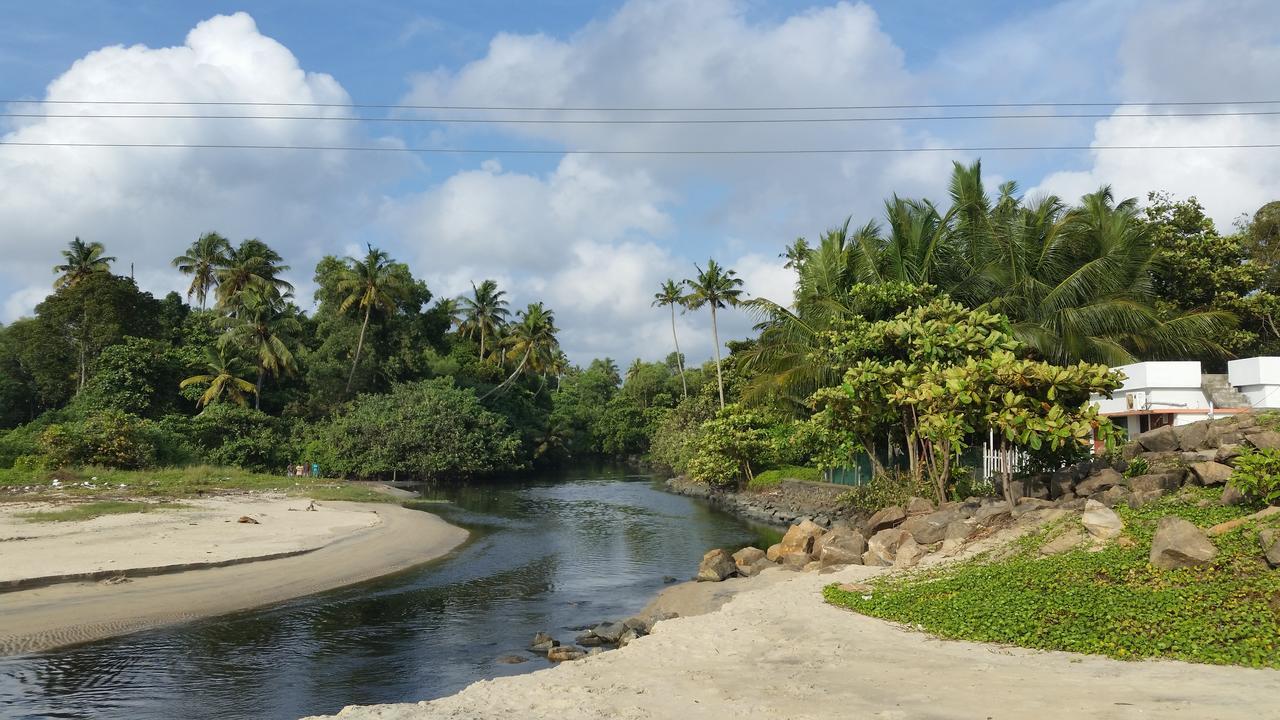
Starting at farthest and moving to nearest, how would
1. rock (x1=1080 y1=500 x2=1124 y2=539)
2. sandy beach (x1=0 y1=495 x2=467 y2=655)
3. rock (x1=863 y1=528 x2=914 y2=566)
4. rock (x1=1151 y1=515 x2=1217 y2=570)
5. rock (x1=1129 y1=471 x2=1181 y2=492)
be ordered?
rock (x1=863 y1=528 x2=914 y2=566) < rock (x1=1129 y1=471 x2=1181 y2=492) < sandy beach (x1=0 y1=495 x2=467 y2=655) < rock (x1=1080 y1=500 x2=1124 y2=539) < rock (x1=1151 y1=515 x2=1217 y2=570)

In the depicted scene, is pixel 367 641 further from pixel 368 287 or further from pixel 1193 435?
pixel 368 287

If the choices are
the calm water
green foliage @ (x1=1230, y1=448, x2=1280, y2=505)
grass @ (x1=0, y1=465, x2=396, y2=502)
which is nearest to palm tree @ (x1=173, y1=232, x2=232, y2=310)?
grass @ (x1=0, y1=465, x2=396, y2=502)

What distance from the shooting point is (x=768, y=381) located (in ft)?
99.6

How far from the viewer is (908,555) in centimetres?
1669

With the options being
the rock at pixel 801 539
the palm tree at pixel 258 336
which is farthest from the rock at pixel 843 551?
the palm tree at pixel 258 336

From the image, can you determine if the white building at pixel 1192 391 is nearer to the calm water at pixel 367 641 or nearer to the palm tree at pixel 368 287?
the calm water at pixel 367 641

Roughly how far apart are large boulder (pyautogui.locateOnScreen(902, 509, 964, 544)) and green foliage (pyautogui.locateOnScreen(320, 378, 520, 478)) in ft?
121

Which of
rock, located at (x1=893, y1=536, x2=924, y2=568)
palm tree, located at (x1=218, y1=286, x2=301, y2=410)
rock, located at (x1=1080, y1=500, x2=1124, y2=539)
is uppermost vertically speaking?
palm tree, located at (x1=218, y1=286, x2=301, y2=410)

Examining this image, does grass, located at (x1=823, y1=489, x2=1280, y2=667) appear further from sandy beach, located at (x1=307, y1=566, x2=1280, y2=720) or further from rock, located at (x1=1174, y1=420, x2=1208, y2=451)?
rock, located at (x1=1174, y1=420, x2=1208, y2=451)

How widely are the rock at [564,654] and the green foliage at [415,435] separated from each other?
123 feet

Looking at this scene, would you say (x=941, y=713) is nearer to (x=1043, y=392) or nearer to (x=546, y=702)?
(x=546, y=702)

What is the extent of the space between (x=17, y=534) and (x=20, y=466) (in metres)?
19.1

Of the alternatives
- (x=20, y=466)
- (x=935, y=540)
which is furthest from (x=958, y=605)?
(x=20, y=466)

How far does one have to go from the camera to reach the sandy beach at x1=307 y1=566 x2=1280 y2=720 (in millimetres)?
7871
